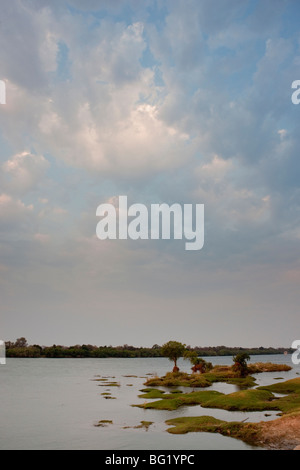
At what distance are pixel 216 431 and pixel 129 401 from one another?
105 feet

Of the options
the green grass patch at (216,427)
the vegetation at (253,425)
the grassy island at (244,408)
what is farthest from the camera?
the green grass patch at (216,427)

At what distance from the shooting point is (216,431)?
42.9 meters

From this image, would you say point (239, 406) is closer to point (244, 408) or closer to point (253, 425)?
point (244, 408)

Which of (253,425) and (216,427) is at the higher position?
(253,425)

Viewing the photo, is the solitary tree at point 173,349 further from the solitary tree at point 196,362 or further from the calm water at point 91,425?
the calm water at point 91,425

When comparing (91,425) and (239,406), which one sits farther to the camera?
(239,406)

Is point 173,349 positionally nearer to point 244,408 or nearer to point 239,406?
point 239,406

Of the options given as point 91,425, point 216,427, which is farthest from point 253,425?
point 91,425

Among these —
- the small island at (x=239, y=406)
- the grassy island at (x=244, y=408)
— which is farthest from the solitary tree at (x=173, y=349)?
the grassy island at (x=244, y=408)

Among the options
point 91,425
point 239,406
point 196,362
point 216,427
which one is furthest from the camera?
point 196,362

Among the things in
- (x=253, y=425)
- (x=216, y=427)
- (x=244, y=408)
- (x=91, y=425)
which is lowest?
(x=91, y=425)

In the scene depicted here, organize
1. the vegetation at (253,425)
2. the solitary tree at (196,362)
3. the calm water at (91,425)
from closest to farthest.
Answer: the vegetation at (253,425), the calm water at (91,425), the solitary tree at (196,362)

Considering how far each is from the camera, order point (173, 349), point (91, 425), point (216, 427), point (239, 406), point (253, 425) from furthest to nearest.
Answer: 1. point (173, 349)
2. point (239, 406)
3. point (91, 425)
4. point (216, 427)
5. point (253, 425)
